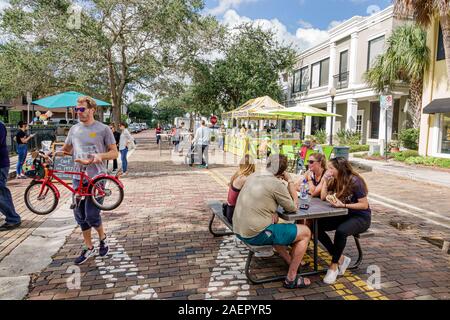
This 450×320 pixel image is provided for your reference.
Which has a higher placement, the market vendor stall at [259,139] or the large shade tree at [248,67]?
the large shade tree at [248,67]

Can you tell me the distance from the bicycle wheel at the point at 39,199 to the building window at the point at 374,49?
19653 mm

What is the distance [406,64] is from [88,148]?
16.5 metres

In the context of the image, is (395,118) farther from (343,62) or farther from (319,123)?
(319,123)

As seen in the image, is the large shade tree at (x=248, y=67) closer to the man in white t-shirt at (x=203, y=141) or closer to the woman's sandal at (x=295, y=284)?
the man in white t-shirt at (x=203, y=141)

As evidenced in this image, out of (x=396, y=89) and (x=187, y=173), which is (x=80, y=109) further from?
(x=396, y=89)

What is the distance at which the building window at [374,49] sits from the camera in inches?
819

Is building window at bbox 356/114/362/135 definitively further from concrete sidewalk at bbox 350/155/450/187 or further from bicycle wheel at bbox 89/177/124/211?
bicycle wheel at bbox 89/177/124/211

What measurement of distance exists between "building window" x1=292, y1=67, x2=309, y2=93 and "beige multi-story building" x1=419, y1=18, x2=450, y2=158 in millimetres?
15043

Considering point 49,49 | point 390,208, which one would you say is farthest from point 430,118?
point 49,49

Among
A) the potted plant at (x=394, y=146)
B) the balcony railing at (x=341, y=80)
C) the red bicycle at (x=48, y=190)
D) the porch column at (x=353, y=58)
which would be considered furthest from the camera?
the balcony railing at (x=341, y=80)

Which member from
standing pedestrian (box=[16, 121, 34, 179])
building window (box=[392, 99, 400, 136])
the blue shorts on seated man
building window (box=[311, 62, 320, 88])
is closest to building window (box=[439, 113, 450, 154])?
building window (box=[392, 99, 400, 136])

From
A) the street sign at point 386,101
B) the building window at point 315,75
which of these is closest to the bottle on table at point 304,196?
the street sign at point 386,101

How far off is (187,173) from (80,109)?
8.01m

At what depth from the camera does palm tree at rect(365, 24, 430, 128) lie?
16141mm
